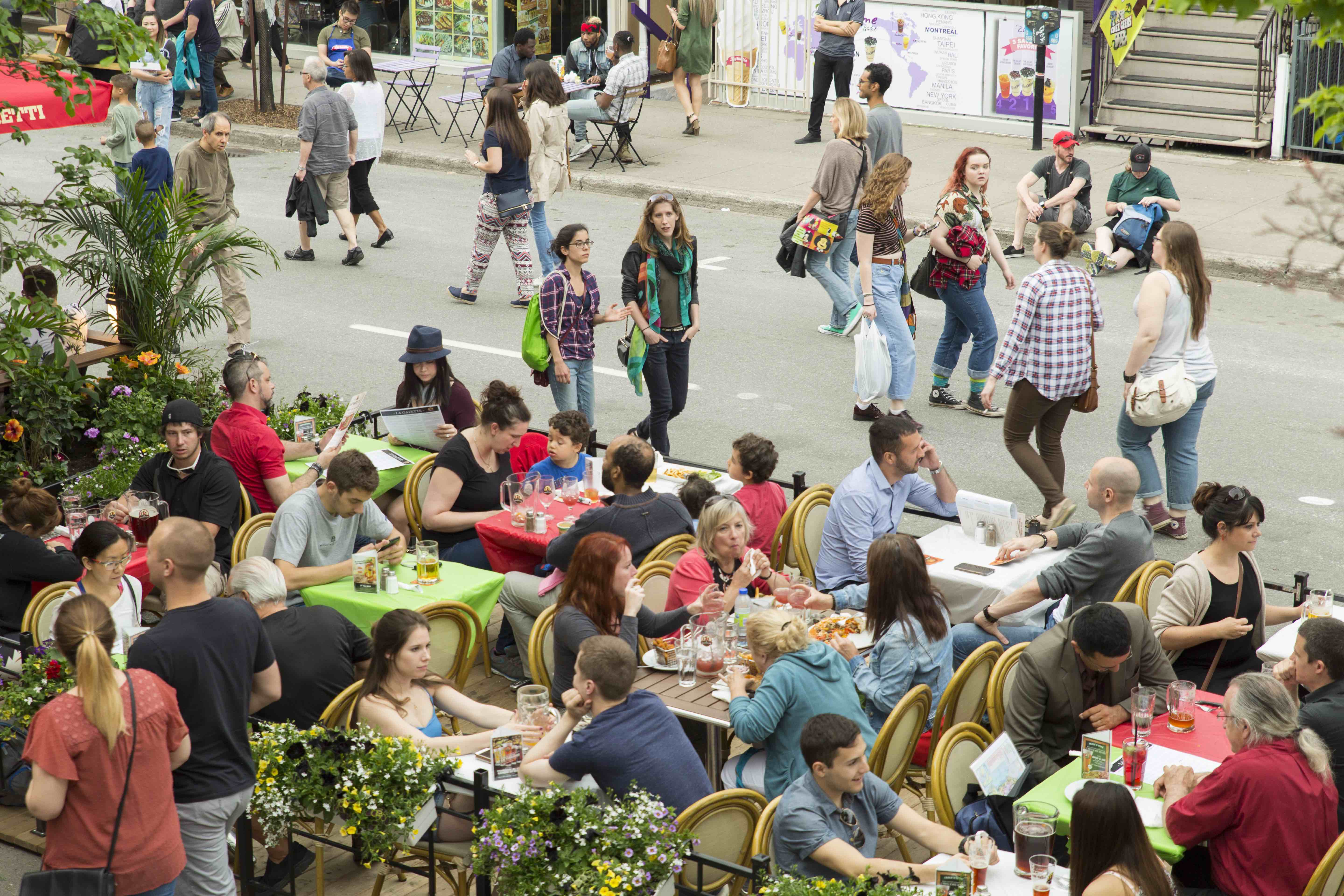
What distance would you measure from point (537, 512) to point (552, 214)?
32.6ft

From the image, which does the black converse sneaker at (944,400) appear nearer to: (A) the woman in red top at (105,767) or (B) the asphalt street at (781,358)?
(B) the asphalt street at (781,358)

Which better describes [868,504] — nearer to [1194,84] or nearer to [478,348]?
[478,348]

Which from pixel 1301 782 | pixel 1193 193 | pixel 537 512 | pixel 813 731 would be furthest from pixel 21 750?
pixel 1193 193

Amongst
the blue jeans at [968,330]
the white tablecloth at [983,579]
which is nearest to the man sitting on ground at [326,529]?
the white tablecloth at [983,579]

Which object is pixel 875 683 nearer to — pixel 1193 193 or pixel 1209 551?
pixel 1209 551

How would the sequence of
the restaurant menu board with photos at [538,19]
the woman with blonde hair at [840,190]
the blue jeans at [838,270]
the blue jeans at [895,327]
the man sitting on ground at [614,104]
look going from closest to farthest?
the blue jeans at [895,327]
the woman with blonde hair at [840,190]
the blue jeans at [838,270]
the man sitting on ground at [614,104]
the restaurant menu board with photos at [538,19]

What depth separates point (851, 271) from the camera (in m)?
13.6

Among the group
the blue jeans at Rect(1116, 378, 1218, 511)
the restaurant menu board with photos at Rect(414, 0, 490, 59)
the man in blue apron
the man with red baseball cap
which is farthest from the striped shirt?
the restaurant menu board with photos at Rect(414, 0, 490, 59)

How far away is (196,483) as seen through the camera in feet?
26.6

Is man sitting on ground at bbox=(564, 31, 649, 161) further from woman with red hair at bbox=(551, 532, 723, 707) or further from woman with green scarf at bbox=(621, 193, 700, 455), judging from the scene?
woman with red hair at bbox=(551, 532, 723, 707)

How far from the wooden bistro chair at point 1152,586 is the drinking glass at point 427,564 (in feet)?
11.4

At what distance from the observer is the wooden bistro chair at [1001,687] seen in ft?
20.5

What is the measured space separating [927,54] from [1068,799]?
54.6 feet

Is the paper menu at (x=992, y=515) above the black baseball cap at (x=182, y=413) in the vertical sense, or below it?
below
